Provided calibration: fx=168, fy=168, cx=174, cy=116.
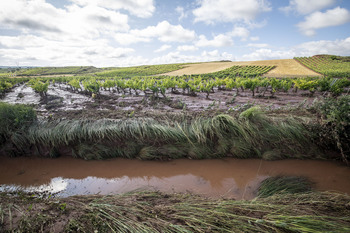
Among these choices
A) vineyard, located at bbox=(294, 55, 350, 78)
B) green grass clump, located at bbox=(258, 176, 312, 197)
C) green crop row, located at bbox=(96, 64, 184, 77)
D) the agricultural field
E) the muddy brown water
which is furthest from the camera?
green crop row, located at bbox=(96, 64, 184, 77)

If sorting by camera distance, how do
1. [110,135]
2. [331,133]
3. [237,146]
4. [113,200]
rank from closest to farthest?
→ [113,200]
[331,133]
[237,146]
[110,135]

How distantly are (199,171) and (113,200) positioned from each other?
216cm

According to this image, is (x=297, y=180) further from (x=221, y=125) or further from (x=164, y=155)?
(x=164, y=155)

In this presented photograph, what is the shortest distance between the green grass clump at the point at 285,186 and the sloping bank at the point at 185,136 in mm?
904

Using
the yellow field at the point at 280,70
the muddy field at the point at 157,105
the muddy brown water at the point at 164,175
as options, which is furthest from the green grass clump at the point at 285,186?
the yellow field at the point at 280,70

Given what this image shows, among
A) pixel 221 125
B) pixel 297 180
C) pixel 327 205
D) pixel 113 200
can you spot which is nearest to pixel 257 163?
pixel 297 180

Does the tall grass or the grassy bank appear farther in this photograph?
the tall grass

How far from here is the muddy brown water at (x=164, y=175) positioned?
3.44m

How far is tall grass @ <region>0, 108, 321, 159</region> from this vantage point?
13.6 feet

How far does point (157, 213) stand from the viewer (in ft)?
6.75

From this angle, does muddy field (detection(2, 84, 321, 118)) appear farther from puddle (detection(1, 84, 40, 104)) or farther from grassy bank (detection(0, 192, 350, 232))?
grassy bank (detection(0, 192, 350, 232))

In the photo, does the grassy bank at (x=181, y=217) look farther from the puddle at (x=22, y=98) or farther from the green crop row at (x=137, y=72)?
the green crop row at (x=137, y=72)

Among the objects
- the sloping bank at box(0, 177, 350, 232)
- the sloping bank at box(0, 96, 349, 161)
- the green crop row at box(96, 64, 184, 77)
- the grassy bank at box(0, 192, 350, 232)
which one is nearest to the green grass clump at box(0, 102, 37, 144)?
the sloping bank at box(0, 96, 349, 161)

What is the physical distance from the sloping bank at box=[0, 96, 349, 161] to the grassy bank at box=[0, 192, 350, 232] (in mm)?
1964
